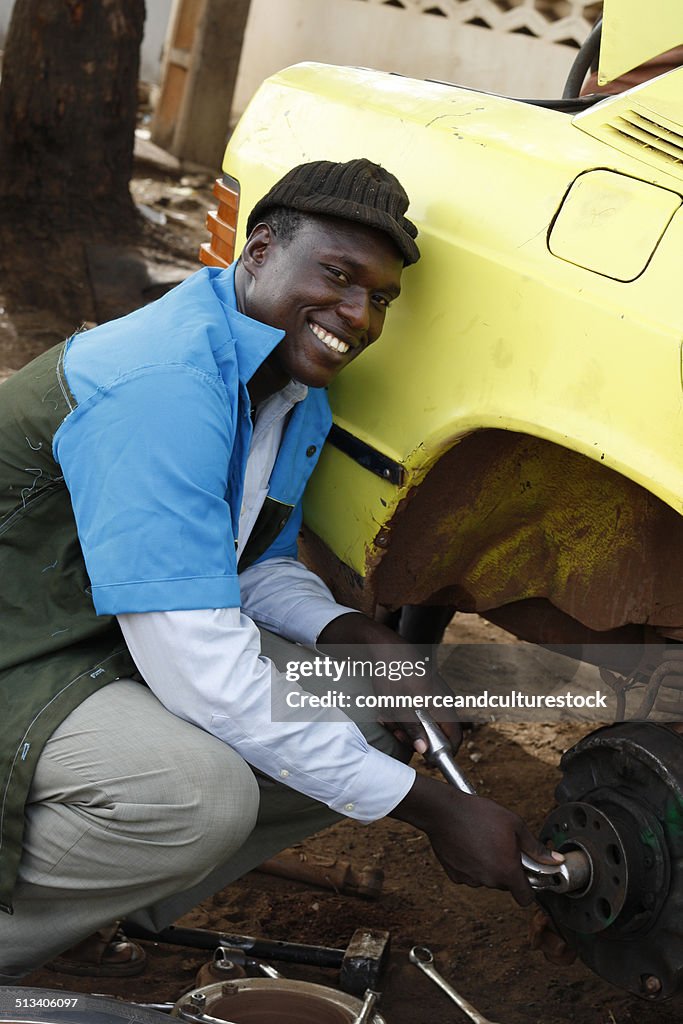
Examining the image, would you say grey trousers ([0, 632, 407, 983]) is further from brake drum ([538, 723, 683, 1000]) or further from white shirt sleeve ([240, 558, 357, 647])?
brake drum ([538, 723, 683, 1000])

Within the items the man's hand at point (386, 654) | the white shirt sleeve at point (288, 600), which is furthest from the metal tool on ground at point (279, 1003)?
the white shirt sleeve at point (288, 600)

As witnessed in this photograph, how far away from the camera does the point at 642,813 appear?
6.44 feet

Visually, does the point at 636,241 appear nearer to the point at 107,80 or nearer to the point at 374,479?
the point at 374,479

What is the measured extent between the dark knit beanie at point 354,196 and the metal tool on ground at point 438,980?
128 centimetres

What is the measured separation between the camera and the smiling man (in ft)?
5.95

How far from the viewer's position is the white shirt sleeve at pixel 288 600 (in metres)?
2.37

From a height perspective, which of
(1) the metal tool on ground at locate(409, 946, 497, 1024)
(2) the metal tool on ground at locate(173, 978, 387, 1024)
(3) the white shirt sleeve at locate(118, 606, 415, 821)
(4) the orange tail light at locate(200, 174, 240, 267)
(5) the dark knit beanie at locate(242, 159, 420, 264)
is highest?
(5) the dark knit beanie at locate(242, 159, 420, 264)

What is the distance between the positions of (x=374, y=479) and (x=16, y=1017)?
3.39 feet

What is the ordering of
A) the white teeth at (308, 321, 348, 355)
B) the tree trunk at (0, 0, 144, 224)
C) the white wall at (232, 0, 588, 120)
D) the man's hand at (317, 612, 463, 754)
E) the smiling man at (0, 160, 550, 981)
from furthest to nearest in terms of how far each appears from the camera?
1. the white wall at (232, 0, 588, 120)
2. the tree trunk at (0, 0, 144, 224)
3. the man's hand at (317, 612, 463, 754)
4. the white teeth at (308, 321, 348, 355)
5. the smiling man at (0, 160, 550, 981)

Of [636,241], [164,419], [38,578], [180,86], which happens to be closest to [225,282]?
[164,419]

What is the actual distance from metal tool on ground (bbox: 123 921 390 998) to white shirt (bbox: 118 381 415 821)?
0.41 metres

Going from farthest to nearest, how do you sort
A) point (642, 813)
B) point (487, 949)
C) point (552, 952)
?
point (487, 949) → point (552, 952) → point (642, 813)

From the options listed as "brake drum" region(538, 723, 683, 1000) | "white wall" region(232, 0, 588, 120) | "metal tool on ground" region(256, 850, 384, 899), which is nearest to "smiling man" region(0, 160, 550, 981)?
"brake drum" region(538, 723, 683, 1000)

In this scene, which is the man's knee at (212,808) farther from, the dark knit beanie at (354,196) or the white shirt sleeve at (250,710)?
the dark knit beanie at (354,196)
